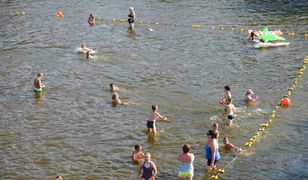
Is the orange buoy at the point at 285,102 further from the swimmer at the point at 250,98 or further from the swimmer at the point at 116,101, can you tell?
the swimmer at the point at 116,101

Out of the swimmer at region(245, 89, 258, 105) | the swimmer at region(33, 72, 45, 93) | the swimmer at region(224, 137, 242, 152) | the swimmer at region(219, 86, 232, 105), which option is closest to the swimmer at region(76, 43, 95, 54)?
the swimmer at region(33, 72, 45, 93)

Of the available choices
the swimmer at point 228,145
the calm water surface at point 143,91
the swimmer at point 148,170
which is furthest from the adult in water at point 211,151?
the swimmer at point 148,170

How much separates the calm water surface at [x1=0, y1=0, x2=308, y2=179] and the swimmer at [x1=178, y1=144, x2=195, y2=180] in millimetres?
1199

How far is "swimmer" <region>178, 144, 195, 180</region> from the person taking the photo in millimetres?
14836

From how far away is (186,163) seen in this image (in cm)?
1502

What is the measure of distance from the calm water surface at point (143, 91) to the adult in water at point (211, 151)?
1.67ft

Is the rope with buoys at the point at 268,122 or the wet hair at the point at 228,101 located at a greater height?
the wet hair at the point at 228,101

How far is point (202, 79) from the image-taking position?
83.5 feet

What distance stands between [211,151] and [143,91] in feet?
28.6

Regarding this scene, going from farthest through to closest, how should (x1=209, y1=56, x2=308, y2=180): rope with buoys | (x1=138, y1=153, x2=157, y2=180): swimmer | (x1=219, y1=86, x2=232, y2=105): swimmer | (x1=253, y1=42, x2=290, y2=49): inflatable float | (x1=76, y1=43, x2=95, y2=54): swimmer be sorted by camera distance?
Answer: (x1=253, y1=42, x2=290, y2=49): inflatable float < (x1=76, y1=43, x2=95, y2=54): swimmer < (x1=219, y1=86, x2=232, y2=105): swimmer < (x1=209, y1=56, x2=308, y2=180): rope with buoys < (x1=138, y1=153, x2=157, y2=180): swimmer

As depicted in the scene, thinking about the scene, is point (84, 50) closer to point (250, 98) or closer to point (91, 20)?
point (91, 20)

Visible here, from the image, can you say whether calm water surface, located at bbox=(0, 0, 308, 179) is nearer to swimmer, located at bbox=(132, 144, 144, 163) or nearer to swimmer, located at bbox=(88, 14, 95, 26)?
swimmer, located at bbox=(132, 144, 144, 163)

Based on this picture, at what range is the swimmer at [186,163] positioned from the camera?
48.7 feet

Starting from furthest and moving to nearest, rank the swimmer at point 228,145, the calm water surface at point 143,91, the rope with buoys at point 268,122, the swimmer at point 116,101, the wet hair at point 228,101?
the swimmer at point 116,101
the wet hair at point 228,101
the swimmer at point 228,145
the calm water surface at point 143,91
the rope with buoys at point 268,122
